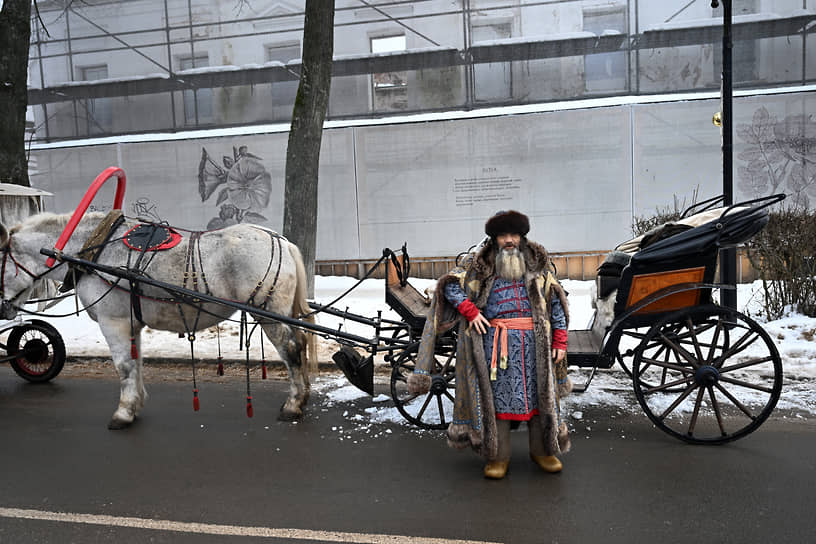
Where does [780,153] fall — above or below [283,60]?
below

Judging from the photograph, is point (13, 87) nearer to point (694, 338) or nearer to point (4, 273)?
point (4, 273)

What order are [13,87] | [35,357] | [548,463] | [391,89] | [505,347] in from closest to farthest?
[505,347] → [548,463] → [35,357] → [13,87] → [391,89]

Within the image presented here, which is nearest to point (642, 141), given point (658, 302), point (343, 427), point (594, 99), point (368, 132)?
point (594, 99)

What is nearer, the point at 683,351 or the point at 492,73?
the point at 683,351

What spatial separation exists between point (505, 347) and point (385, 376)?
116 inches

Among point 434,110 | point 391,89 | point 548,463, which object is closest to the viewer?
point 548,463

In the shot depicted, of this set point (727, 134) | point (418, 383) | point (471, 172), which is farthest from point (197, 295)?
point (471, 172)

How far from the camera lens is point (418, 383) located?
3902 mm

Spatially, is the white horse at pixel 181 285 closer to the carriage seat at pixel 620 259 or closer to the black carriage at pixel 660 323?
the black carriage at pixel 660 323

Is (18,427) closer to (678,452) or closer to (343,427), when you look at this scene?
(343,427)

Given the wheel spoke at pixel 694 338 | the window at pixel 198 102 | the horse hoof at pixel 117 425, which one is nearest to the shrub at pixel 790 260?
the wheel spoke at pixel 694 338

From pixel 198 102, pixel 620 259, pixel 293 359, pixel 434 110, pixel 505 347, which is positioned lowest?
pixel 293 359

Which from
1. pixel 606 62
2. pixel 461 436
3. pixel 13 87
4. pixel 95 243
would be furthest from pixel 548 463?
pixel 606 62

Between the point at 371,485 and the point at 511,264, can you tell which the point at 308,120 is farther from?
the point at 371,485
